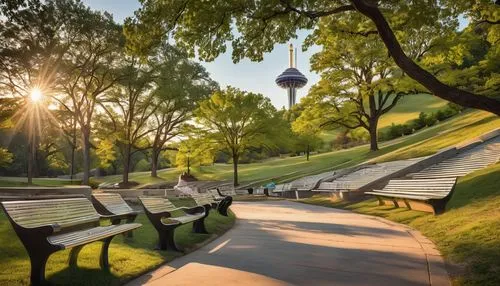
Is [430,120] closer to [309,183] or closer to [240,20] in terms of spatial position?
[309,183]

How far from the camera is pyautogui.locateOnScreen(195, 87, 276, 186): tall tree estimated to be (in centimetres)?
3700

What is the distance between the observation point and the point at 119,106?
43.8 m

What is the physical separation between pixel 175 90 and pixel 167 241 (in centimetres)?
3288

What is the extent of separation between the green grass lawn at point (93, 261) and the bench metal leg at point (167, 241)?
209 mm

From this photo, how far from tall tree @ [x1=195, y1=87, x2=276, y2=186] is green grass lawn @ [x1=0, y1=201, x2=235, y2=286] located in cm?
2837

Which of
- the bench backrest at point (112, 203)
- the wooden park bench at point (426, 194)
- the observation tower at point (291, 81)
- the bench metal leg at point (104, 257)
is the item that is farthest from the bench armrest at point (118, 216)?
the observation tower at point (291, 81)

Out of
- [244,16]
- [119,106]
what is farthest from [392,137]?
[244,16]

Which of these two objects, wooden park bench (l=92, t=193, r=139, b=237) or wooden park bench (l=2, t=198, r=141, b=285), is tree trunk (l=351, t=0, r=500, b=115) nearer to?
wooden park bench (l=2, t=198, r=141, b=285)

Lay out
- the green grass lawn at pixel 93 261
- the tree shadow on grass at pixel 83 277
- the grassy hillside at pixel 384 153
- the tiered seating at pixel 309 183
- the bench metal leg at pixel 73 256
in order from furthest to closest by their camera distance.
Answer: the tiered seating at pixel 309 183 < the grassy hillside at pixel 384 153 < the bench metal leg at pixel 73 256 < the green grass lawn at pixel 93 261 < the tree shadow on grass at pixel 83 277

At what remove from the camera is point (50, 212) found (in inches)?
211

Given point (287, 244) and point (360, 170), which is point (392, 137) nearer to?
point (360, 170)

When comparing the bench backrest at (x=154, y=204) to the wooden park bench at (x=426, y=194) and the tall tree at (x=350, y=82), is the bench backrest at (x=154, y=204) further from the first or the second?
the tall tree at (x=350, y=82)

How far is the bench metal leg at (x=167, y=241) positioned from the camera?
7488 mm

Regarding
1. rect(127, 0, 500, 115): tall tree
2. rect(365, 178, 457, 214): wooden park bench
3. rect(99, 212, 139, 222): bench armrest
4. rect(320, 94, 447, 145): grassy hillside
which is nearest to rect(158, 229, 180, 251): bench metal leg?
rect(99, 212, 139, 222): bench armrest
